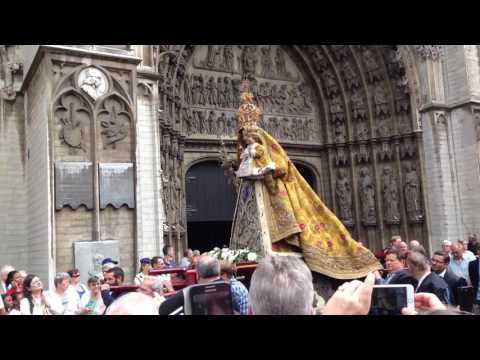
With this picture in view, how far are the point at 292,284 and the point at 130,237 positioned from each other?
314 inches

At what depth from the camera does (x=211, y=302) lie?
2203 millimetres

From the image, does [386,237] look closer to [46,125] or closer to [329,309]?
[46,125]

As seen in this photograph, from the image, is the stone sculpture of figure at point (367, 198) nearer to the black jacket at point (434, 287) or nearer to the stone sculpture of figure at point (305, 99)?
the stone sculpture of figure at point (305, 99)

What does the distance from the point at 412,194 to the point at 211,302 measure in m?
14.3

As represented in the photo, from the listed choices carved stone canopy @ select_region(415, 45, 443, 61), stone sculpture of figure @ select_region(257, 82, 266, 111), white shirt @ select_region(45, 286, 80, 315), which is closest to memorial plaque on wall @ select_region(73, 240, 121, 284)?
white shirt @ select_region(45, 286, 80, 315)

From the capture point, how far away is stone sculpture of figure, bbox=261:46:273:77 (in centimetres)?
1672

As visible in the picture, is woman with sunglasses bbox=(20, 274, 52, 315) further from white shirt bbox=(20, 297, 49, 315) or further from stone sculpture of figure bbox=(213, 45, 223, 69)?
stone sculpture of figure bbox=(213, 45, 223, 69)

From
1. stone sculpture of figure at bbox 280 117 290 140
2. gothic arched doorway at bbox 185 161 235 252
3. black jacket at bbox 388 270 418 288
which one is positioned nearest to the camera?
black jacket at bbox 388 270 418 288

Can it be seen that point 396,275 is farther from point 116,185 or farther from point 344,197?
point 344,197

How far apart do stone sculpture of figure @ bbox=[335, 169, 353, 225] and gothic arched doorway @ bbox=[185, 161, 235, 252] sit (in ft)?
11.8

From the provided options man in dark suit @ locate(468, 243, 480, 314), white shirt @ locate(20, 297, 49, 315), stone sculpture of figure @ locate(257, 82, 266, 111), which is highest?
stone sculpture of figure @ locate(257, 82, 266, 111)

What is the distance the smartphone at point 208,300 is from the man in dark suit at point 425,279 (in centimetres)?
221

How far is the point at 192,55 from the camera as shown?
49.7 ft
